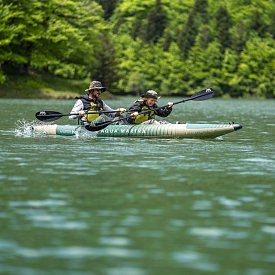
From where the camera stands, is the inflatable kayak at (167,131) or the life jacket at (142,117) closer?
the inflatable kayak at (167,131)

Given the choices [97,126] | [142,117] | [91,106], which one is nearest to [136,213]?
[97,126]

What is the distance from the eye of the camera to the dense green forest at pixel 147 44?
73.5m

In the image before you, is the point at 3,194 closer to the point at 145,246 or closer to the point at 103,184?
the point at 103,184

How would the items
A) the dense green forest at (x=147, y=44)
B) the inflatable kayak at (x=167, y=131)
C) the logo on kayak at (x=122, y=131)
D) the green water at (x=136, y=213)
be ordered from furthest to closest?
the dense green forest at (x=147, y=44) → the logo on kayak at (x=122, y=131) → the inflatable kayak at (x=167, y=131) → the green water at (x=136, y=213)

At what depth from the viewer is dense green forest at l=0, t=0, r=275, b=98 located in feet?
241

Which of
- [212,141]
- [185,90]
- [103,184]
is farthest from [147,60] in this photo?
[103,184]

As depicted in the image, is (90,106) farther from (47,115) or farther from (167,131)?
(167,131)

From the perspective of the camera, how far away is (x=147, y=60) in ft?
456

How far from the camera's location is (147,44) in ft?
463

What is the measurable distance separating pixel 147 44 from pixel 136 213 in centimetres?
13178

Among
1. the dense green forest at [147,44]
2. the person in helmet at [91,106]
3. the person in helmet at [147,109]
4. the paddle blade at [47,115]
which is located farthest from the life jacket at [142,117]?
the dense green forest at [147,44]

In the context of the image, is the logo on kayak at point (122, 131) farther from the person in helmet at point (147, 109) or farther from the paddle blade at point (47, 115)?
the paddle blade at point (47, 115)

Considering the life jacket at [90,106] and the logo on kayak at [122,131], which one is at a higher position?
the life jacket at [90,106]

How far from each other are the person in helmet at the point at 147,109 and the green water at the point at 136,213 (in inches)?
210
